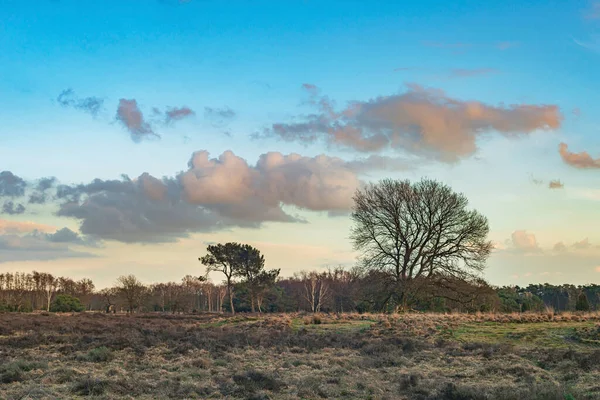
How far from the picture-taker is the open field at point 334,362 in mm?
13148

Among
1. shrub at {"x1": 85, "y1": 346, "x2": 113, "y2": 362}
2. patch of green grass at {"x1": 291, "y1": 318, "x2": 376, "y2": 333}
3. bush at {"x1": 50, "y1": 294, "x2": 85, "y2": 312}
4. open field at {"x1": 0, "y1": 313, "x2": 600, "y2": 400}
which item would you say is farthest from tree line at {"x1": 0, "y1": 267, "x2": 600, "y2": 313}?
shrub at {"x1": 85, "y1": 346, "x2": 113, "y2": 362}

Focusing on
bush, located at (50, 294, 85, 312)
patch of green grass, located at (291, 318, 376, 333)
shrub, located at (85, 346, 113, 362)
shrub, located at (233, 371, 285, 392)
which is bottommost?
shrub, located at (233, 371, 285, 392)

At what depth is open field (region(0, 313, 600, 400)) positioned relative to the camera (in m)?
13.1

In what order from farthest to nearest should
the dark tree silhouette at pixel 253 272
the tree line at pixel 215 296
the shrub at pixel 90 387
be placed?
1. the dark tree silhouette at pixel 253 272
2. the tree line at pixel 215 296
3. the shrub at pixel 90 387

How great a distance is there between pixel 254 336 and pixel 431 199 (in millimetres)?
20756

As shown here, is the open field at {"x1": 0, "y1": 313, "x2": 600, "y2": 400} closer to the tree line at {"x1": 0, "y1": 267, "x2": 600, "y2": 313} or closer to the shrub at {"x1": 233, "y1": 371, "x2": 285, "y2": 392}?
the shrub at {"x1": 233, "y1": 371, "x2": 285, "y2": 392}

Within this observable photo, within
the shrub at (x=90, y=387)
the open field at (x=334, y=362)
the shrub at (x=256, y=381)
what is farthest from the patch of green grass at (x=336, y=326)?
the shrub at (x=90, y=387)

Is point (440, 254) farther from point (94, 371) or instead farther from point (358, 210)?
point (94, 371)

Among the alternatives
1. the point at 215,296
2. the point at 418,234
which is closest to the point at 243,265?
the point at 215,296

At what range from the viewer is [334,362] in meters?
18.2

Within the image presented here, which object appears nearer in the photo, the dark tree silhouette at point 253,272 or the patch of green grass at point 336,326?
the patch of green grass at point 336,326

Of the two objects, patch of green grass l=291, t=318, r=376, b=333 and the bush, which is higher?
the bush

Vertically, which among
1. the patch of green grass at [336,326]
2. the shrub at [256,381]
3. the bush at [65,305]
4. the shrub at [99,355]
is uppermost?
the bush at [65,305]

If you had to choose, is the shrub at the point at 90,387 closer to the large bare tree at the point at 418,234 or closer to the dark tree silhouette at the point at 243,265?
the large bare tree at the point at 418,234
